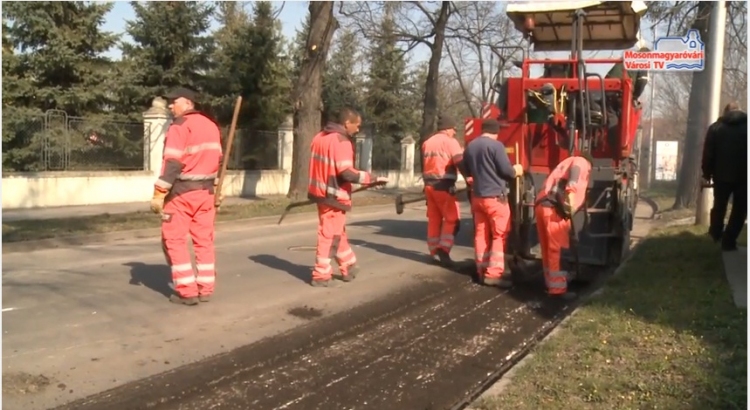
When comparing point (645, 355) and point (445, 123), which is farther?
point (445, 123)

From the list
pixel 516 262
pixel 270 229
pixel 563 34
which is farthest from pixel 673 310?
pixel 270 229

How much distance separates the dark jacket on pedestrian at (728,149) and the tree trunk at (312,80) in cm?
1159

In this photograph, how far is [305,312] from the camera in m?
7.26

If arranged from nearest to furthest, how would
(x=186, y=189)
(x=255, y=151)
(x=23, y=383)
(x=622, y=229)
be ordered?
(x=23, y=383)
(x=186, y=189)
(x=622, y=229)
(x=255, y=151)

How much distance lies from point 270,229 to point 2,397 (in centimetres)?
975

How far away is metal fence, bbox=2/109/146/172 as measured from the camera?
1889cm

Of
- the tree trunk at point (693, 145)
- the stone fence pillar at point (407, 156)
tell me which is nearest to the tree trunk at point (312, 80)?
the tree trunk at point (693, 145)

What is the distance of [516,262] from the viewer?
385 inches

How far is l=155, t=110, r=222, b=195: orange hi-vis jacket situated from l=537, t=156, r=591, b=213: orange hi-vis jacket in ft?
10.5

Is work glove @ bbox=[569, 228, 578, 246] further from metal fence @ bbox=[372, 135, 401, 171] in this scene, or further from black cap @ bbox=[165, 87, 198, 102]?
metal fence @ bbox=[372, 135, 401, 171]

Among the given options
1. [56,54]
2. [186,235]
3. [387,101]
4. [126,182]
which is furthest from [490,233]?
[387,101]

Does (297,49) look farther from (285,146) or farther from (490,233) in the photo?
(490,233)

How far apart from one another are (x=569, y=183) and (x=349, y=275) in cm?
244
